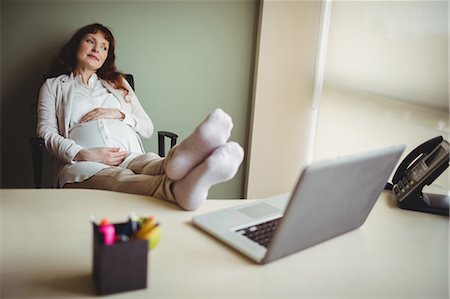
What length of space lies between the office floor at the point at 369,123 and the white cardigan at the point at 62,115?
1.04m

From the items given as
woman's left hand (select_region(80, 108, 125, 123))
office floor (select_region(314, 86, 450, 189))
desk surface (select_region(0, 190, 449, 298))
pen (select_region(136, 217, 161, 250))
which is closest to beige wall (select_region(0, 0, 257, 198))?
woman's left hand (select_region(80, 108, 125, 123))

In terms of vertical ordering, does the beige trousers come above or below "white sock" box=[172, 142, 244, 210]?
below

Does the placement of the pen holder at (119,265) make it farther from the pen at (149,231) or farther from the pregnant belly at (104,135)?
the pregnant belly at (104,135)

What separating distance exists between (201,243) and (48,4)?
215cm

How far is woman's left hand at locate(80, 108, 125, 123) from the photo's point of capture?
247 cm

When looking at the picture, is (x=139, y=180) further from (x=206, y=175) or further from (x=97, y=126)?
(x=97, y=126)

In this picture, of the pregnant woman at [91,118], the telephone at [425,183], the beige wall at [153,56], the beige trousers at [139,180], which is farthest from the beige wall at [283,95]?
the telephone at [425,183]

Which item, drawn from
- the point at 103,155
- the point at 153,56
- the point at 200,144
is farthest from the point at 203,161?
the point at 153,56

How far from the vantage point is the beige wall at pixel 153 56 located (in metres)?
2.74

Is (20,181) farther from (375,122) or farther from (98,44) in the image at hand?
(375,122)

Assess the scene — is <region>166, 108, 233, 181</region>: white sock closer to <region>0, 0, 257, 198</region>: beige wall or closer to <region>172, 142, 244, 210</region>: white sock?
<region>172, 142, 244, 210</region>: white sock

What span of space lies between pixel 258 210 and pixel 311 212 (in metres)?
0.29

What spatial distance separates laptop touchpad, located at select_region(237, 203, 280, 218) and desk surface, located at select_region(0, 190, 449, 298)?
81 millimetres

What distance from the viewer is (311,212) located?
100 cm
